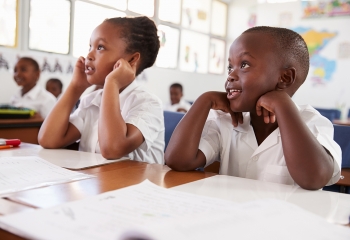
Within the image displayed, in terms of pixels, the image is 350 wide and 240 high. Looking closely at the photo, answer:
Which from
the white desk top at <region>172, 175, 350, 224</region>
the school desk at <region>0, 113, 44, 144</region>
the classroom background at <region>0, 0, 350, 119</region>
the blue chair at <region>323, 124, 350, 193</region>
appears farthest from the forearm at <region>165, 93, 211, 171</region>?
the classroom background at <region>0, 0, 350, 119</region>

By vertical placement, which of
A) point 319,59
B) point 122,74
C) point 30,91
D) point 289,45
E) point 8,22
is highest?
point 319,59

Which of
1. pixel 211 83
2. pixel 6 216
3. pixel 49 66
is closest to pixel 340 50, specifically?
pixel 211 83

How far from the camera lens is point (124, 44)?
55.4 inches

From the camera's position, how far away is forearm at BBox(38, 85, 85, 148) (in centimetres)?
130

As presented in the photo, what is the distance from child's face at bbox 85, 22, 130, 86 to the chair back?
826mm

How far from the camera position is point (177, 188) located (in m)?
0.77

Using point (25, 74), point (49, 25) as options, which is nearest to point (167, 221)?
point (25, 74)

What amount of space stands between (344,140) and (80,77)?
3.29 ft

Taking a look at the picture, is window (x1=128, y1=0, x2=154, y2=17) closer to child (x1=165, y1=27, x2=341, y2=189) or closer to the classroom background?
the classroom background

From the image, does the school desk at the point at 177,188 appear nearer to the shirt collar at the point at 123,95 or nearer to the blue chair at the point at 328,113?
the shirt collar at the point at 123,95

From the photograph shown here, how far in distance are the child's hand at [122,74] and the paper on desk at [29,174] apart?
1.39ft

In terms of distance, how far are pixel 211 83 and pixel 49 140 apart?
5.37 meters

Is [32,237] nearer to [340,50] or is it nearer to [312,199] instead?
[312,199]

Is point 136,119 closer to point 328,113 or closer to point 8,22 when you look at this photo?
point 8,22
